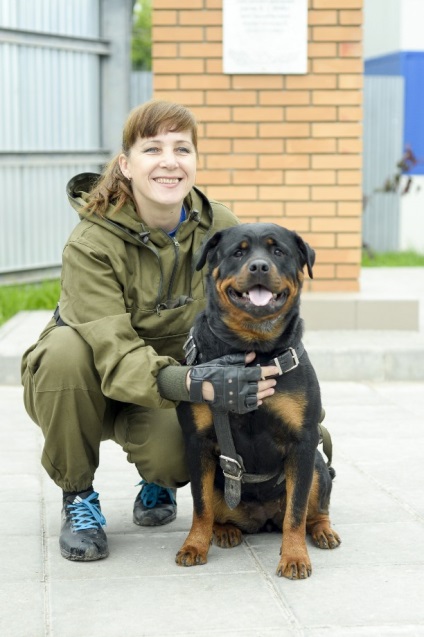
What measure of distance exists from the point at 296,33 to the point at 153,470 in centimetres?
428

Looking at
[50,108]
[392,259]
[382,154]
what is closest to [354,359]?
[50,108]

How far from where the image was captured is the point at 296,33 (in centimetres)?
708

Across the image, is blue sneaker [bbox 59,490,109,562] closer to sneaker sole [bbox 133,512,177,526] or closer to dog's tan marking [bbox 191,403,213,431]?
sneaker sole [bbox 133,512,177,526]

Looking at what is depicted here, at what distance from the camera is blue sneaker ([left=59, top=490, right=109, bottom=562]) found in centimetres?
351

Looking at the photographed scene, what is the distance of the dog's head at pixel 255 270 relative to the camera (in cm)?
323

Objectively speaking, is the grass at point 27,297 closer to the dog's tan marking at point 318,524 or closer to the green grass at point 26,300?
the green grass at point 26,300

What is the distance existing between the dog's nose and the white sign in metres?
4.18

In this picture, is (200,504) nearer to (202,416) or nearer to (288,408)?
(202,416)

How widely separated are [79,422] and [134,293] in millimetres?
510

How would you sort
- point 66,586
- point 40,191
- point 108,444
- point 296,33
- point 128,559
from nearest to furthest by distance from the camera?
point 66,586
point 128,559
point 108,444
point 296,33
point 40,191

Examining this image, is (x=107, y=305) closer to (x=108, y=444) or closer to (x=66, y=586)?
(x=66, y=586)

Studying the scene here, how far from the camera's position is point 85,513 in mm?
3643

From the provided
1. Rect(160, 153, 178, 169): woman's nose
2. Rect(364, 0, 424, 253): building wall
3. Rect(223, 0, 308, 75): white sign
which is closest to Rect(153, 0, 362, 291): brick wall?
Rect(223, 0, 308, 75): white sign

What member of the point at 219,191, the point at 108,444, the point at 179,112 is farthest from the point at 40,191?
the point at 179,112
